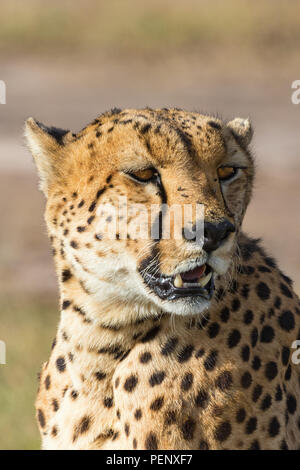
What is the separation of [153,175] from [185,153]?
0.37ft

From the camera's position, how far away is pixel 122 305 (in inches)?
132

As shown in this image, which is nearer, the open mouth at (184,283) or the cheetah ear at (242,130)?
the open mouth at (184,283)

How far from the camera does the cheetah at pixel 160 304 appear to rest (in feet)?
10.6

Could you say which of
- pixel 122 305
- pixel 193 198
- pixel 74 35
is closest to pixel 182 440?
pixel 122 305

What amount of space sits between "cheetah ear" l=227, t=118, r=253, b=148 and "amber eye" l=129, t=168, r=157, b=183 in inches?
16.3

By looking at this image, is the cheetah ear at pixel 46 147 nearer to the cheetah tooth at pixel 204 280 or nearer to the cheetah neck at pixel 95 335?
the cheetah neck at pixel 95 335

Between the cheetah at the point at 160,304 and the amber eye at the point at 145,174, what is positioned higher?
the amber eye at the point at 145,174

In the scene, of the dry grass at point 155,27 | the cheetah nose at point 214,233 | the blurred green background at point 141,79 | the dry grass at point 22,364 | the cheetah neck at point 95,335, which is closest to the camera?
the cheetah nose at point 214,233

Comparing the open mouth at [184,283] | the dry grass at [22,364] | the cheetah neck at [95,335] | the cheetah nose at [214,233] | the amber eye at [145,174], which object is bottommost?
the dry grass at [22,364]

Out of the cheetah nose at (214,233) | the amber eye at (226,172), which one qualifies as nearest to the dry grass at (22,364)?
the amber eye at (226,172)

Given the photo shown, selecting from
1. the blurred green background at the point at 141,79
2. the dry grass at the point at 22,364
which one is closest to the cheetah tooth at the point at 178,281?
the dry grass at the point at 22,364

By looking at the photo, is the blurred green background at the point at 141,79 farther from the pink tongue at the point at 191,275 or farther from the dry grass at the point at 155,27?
the pink tongue at the point at 191,275

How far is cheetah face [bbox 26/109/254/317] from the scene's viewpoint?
320 centimetres

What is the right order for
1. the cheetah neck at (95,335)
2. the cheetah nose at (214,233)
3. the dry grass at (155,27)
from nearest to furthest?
the cheetah nose at (214,233) < the cheetah neck at (95,335) < the dry grass at (155,27)
